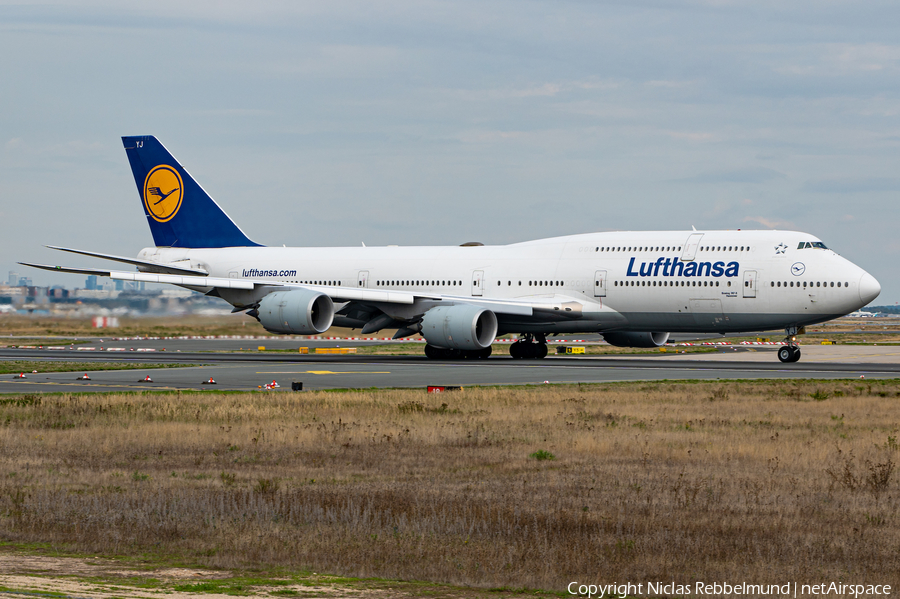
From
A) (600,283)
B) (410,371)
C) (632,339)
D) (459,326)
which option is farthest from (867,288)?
(410,371)

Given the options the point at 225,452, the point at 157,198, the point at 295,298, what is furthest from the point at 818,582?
the point at 157,198

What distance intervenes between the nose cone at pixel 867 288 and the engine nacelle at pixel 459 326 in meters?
13.1

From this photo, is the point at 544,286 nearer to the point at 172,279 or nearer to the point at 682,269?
the point at 682,269

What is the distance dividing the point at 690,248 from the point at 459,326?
29.5ft

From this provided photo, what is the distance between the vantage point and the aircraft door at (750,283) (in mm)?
38094

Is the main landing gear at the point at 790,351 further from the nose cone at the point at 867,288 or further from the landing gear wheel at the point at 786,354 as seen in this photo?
the nose cone at the point at 867,288

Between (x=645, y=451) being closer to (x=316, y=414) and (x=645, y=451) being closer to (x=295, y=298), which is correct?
(x=316, y=414)

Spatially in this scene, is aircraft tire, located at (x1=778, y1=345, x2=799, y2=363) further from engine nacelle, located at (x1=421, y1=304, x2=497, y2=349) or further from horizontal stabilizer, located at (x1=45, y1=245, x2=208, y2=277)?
horizontal stabilizer, located at (x1=45, y1=245, x2=208, y2=277)

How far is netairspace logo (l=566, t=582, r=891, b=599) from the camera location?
8789 mm

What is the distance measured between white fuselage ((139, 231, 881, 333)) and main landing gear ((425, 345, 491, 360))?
1.59m

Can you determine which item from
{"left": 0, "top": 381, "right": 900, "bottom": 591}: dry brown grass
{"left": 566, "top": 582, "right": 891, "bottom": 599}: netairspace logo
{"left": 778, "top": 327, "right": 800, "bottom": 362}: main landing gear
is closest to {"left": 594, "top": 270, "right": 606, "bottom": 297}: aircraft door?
{"left": 778, "top": 327, "right": 800, "bottom": 362}: main landing gear

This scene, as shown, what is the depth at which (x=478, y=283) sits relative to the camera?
4400cm

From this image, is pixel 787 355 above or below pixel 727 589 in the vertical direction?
above

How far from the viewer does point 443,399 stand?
2400 centimetres
